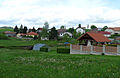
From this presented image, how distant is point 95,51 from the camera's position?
27766 millimetres

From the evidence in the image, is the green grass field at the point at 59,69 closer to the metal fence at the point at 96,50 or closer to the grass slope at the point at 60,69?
the grass slope at the point at 60,69

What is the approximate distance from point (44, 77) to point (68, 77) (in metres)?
1.09

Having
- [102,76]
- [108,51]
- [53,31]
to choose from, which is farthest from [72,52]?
[53,31]

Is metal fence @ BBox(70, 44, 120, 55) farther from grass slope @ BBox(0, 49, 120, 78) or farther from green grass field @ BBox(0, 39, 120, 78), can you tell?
grass slope @ BBox(0, 49, 120, 78)

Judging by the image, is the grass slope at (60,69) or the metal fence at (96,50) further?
the metal fence at (96,50)

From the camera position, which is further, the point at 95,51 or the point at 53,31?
the point at 53,31

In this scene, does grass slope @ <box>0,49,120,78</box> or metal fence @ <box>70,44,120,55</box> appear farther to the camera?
metal fence @ <box>70,44,120,55</box>

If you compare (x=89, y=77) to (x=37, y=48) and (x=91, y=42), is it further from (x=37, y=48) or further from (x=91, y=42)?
(x=37, y=48)

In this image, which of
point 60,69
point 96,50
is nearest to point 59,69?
point 60,69

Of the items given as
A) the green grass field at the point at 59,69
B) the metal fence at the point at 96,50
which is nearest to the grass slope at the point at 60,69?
the green grass field at the point at 59,69

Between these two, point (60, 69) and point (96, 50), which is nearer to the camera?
point (60, 69)

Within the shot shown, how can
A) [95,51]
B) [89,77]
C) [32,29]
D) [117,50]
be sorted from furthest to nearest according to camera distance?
[32,29]
[95,51]
[117,50]
[89,77]

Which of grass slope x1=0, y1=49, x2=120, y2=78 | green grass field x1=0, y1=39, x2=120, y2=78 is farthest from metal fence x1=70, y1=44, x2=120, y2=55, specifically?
grass slope x1=0, y1=49, x2=120, y2=78

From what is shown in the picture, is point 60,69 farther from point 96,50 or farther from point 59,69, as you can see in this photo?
point 96,50
